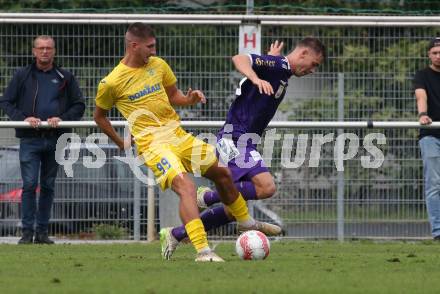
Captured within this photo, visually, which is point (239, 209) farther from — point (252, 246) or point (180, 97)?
point (180, 97)

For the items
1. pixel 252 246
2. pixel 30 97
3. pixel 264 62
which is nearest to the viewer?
pixel 252 246

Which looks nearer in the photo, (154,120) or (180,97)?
(154,120)

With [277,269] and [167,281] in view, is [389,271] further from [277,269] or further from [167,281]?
[167,281]

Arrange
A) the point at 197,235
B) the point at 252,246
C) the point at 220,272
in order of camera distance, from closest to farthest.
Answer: the point at 220,272, the point at 197,235, the point at 252,246

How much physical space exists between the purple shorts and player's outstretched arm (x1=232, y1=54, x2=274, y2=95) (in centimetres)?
77

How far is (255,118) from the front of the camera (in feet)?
33.6

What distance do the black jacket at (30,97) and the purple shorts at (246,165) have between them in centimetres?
377

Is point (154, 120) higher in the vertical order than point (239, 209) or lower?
higher

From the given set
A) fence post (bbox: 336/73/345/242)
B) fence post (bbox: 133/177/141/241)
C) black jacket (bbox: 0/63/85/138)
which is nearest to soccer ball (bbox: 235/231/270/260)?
black jacket (bbox: 0/63/85/138)

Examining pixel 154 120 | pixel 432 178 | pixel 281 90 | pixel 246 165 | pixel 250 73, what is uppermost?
pixel 250 73

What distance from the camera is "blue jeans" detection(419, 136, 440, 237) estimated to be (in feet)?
42.2

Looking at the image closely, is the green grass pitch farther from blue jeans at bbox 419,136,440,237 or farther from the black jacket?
the black jacket

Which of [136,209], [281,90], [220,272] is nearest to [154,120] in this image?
[281,90]

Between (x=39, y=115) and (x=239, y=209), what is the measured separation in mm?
4541
